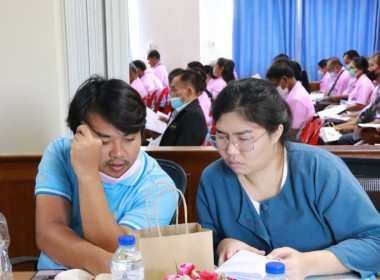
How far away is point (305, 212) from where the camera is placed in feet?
4.61

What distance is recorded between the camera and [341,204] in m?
1.35

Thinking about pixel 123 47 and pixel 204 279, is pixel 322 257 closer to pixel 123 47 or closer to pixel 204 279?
pixel 204 279

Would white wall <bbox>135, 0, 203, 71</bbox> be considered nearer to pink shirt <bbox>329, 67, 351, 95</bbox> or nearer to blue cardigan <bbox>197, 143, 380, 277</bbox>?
pink shirt <bbox>329, 67, 351, 95</bbox>

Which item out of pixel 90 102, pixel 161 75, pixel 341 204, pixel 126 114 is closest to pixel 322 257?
pixel 341 204

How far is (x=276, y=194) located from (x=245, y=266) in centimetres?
34

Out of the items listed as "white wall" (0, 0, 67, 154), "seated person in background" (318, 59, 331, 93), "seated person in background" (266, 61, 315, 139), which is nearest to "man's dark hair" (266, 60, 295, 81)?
"seated person in background" (266, 61, 315, 139)

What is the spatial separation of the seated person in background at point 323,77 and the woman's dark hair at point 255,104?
22.4ft

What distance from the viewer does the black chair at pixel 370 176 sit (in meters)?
1.56

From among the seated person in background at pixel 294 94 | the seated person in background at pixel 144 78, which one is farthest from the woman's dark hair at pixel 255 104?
the seated person in background at pixel 144 78

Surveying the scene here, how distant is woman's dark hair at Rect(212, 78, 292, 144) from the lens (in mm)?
1417

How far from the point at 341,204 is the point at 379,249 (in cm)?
16

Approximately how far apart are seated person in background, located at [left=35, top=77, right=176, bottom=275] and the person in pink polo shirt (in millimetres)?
6441

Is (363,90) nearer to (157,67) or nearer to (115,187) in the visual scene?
(157,67)

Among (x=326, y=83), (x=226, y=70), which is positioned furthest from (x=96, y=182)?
(x=326, y=83)
